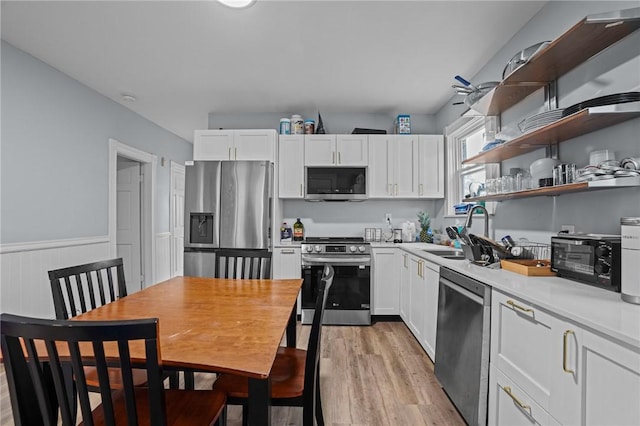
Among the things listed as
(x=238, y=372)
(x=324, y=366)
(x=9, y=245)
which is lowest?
(x=324, y=366)

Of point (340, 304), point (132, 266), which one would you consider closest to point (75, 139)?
point (132, 266)

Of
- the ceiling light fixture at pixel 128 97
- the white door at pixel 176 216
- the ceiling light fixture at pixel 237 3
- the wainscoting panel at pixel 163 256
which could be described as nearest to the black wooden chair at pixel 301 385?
the ceiling light fixture at pixel 237 3

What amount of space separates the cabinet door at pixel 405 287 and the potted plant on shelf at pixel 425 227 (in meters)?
0.57

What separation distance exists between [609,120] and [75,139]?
4263 millimetres

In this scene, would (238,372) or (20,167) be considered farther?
(20,167)

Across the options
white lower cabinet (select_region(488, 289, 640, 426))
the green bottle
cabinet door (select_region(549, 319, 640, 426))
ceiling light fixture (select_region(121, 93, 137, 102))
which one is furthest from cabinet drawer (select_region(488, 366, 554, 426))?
ceiling light fixture (select_region(121, 93, 137, 102))

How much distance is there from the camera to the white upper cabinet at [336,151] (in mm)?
3971

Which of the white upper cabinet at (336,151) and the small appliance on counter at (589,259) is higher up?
the white upper cabinet at (336,151)

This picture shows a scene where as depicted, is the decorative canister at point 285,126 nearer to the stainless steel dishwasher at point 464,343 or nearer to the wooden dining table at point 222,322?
the wooden dining table at point 222,322

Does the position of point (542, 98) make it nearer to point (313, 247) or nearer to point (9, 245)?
point (313, 247)

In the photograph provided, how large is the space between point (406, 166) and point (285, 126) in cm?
155

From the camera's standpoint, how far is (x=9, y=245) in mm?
2619

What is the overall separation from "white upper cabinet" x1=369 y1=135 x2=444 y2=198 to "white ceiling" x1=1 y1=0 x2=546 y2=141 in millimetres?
471

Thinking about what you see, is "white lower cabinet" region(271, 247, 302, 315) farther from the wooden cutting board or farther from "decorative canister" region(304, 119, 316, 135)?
the wooden cutting board
